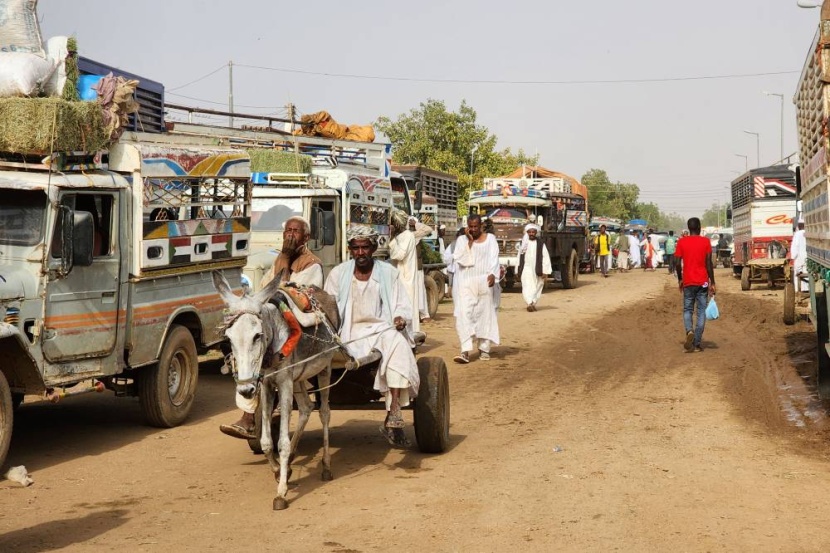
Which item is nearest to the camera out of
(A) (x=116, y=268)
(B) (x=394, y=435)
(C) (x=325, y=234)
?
(B) (x=394, y=435)

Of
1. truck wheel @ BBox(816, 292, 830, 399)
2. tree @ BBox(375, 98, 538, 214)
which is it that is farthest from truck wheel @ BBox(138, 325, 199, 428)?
tree @ BBox(375, 98, 538, 214)

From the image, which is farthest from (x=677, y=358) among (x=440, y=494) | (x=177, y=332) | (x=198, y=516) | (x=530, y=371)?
(x=198, y=516)

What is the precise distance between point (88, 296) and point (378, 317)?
2569 millimetres

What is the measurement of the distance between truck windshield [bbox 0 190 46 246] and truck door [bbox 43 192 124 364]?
159 millimetres

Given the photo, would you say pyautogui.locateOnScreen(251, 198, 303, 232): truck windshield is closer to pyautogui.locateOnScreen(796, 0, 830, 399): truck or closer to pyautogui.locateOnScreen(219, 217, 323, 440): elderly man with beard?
pyautogui.locateOnScreen(219, 217, 323, 440): elderly man with beard

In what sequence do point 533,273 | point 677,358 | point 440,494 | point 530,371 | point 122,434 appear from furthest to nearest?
1. point 533,273
2. point 677,358
3. point 530,371
4. point 122,434
5. point 440,494

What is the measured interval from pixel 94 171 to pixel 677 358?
8797 mm

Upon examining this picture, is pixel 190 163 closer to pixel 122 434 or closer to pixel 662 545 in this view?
pixel 122 434

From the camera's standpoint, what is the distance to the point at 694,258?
14758mm

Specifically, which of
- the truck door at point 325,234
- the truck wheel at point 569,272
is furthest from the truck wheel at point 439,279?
the truck wheel at point 569,272

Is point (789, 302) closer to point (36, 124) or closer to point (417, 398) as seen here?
point (417, 398)

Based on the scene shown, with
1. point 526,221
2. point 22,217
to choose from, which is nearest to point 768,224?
point 526,221

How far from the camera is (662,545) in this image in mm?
5766

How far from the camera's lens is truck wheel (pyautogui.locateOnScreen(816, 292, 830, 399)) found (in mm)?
10766
